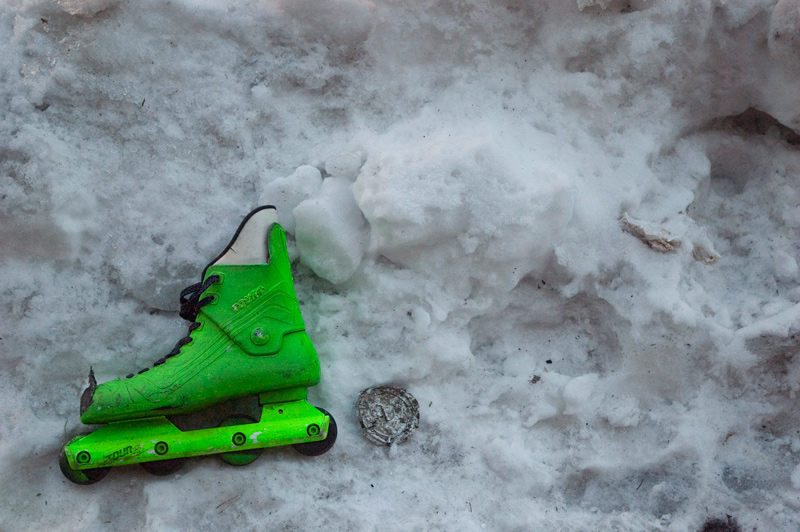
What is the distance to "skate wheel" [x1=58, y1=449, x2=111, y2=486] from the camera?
1.65m

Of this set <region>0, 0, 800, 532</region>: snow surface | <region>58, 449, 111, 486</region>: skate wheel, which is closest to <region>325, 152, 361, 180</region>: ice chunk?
<region>0, 0, 800, 532</region>: snow surface

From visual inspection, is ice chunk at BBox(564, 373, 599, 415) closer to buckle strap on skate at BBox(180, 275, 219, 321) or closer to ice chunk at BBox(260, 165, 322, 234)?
ice chunk at BBox(260, 165, 322, 234)

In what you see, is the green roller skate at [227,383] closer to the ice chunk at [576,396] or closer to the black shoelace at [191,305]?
the black shoelace at [191,305]

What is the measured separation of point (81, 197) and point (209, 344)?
1.81 ft

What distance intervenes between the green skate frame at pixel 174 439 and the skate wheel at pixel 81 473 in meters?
0.02

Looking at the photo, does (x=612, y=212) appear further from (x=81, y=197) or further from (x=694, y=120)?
(x=81, y=197)

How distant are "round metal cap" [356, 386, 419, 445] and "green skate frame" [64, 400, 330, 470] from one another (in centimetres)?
13

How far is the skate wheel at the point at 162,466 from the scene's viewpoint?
170cm

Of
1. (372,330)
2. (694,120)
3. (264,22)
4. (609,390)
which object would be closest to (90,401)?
(372,330)

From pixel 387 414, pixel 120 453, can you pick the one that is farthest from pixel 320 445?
pixel 120 453

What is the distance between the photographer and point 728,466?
5.98ft

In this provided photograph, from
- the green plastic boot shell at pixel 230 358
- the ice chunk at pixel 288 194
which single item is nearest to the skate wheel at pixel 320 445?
the green plastic boot shell at pixel 230 358

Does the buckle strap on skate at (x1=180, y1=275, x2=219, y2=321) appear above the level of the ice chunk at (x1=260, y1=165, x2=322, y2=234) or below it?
below

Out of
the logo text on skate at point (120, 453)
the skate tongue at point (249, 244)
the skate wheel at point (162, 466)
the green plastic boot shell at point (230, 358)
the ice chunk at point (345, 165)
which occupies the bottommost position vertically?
the skate wheel at point (162, 466)
